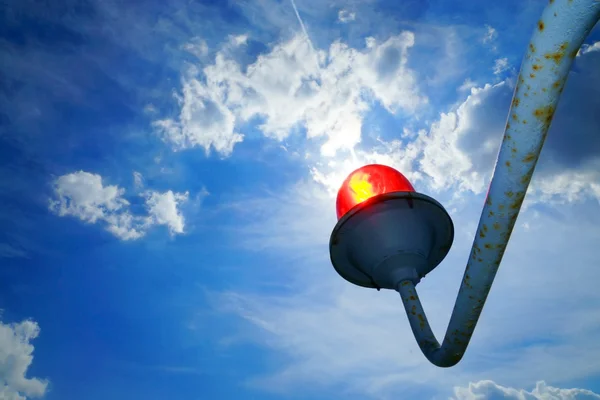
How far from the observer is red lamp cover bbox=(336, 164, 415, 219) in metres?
3.56

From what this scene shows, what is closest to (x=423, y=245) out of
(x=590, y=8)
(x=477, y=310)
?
(x=477, y=310)

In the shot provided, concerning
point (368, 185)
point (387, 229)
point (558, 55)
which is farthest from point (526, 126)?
point (368, 185)

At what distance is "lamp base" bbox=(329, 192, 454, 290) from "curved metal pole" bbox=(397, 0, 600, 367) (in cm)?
→ 137

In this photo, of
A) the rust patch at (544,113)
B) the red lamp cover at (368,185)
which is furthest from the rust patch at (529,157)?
the red lamp cover at (368,185)

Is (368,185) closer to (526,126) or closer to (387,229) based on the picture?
(387,229)

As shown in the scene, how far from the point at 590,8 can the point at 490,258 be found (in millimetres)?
1042

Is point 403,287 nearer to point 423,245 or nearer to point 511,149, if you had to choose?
point 423,245

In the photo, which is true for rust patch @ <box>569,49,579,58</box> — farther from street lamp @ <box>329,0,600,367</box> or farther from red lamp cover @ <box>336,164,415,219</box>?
red lamp cover @ <box>336,164,415,219</box>

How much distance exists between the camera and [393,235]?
11.1 feet

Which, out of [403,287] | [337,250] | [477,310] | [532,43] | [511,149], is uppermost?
[337,250]

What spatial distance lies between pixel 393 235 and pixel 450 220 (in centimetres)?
62

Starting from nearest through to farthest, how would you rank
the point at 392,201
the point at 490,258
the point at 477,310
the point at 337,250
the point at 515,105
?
the point at 515,105
the point at 490,258
the point at 477,310
the point at 392,201
the point at 337,250

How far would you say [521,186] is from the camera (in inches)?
55.8

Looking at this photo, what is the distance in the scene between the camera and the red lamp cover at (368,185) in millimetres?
3564
